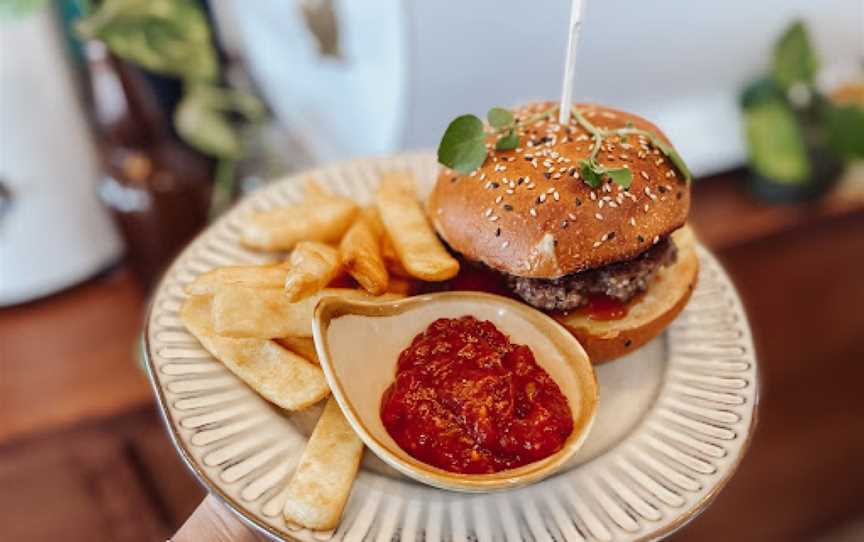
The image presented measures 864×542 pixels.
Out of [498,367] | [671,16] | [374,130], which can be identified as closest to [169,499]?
[374,130]

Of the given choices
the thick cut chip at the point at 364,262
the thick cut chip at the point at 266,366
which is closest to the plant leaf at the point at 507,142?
the thick cut chip at the point at 364,262

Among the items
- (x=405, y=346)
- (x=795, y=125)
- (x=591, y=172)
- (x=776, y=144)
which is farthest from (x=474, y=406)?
(x=795, y=125)

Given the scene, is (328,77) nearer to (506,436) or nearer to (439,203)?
(439,203)

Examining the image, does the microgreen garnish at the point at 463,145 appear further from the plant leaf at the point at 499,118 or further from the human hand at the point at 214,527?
the human hand at the point at 214,527

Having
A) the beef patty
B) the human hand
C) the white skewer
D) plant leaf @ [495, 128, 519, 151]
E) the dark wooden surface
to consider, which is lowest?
the dark wooden surface

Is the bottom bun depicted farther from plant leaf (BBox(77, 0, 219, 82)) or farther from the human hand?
plant leaf (BBox(77, 0, 219, 82))

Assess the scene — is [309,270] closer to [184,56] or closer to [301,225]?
[301,225]

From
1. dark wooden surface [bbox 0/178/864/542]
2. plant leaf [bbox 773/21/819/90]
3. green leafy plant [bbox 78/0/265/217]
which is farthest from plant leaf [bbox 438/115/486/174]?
plant leaf [bbox 773/21/819/90]
